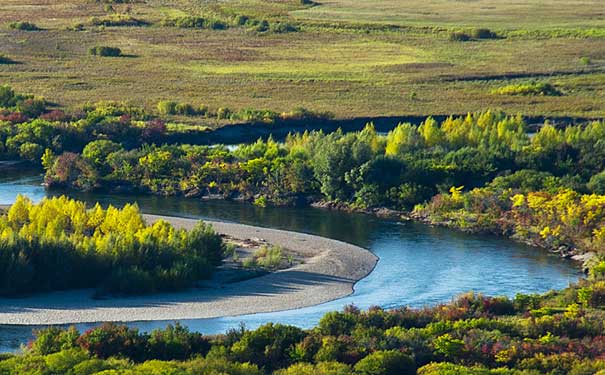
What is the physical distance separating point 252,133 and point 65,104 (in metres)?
16.5

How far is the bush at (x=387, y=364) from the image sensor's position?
141 ft

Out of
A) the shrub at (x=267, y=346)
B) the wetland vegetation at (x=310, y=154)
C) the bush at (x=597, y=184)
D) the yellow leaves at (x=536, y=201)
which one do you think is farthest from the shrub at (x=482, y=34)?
the shrub at (x=267, y=346)

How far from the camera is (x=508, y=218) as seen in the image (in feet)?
240

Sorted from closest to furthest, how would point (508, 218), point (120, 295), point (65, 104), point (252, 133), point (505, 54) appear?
1. point (120, 295)
2. point (508, 218)
3. point (252, 133)
4. point (65, 104)
5. point (505, 54)

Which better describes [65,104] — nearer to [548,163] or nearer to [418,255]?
[548,163]

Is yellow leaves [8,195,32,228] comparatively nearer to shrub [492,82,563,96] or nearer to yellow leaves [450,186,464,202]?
yellow leaves [450,186,464,202]

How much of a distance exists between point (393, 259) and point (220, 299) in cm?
1162

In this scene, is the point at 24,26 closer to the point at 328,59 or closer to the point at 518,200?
the point at 328,59

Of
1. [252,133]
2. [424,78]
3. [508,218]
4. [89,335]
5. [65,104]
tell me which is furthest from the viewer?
[424,78]

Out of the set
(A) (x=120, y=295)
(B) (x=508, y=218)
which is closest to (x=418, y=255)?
(B) (x=508, y=218)

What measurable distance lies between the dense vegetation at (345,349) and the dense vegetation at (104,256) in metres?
11.2

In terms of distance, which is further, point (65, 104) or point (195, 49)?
point (195, 49)

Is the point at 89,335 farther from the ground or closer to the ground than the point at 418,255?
farther from the ground

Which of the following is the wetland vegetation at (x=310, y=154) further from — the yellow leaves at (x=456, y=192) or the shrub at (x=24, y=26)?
the shrub at (x=24, y=26)
